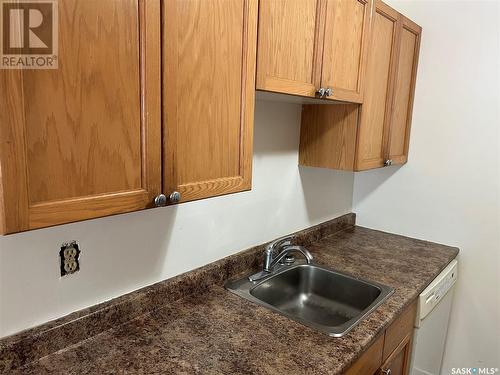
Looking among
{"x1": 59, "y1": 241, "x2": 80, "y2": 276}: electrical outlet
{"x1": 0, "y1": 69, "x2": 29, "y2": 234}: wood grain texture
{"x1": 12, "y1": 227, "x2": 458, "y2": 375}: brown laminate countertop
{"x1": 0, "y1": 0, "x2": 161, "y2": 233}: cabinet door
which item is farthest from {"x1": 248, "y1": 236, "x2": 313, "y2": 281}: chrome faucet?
{"x1": 0, "y1": 69, "x2": 29, "y2": 234}: wood grain texture

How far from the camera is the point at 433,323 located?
6.10 feet

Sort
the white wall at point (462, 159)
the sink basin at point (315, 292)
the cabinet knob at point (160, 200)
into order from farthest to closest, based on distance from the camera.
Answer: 1. the white wall at point (462, 159)
2. the sink basin at point (315, 292)
3. the cabinet knob at point (160, 200)

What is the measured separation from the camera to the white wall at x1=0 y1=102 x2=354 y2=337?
1.00 metres

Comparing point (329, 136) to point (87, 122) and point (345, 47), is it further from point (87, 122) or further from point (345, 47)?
point (87, 122)

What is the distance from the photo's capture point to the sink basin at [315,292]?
1593mm

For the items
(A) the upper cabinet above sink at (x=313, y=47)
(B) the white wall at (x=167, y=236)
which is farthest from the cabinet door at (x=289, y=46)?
(B) the white wall at (x=167, y=236)

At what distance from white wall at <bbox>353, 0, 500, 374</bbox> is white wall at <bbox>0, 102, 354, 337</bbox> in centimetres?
55

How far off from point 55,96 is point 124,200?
A: 0.26 meters

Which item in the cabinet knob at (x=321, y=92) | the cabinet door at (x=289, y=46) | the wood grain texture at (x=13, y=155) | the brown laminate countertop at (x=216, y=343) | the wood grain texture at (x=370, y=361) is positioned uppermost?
the cabinet door at (x=289, y=46)

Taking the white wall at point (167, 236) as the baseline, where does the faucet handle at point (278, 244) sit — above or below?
below

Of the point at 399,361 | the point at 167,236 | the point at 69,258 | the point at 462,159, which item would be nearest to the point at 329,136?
the point at 462,159

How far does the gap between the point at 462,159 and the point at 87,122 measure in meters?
2.02

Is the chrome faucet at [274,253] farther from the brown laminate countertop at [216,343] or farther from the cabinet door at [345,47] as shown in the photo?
the cabinet door at [345,47]

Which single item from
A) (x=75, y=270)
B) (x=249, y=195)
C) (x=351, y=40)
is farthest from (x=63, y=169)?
(x=351, y=40)
